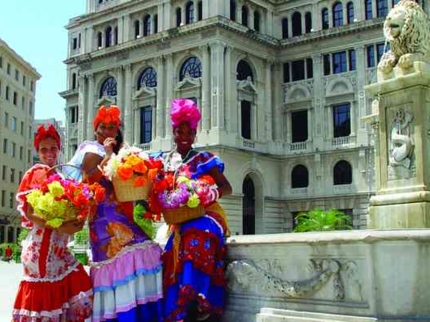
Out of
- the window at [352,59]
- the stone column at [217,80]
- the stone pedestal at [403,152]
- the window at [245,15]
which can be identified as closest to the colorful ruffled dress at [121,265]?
the stone pedestal at [403,152]

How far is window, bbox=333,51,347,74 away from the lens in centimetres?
4666

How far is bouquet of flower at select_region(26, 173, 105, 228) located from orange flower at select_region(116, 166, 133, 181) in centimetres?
32

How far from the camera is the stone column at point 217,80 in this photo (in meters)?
43.3

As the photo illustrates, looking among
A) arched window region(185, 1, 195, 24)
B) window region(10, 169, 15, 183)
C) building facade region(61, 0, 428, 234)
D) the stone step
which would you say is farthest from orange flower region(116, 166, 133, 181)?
window region(10, 169, 15, 183)

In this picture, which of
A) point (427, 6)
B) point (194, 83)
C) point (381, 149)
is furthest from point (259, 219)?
point (381, 149)

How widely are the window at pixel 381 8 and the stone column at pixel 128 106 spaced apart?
→ 63.8 feet

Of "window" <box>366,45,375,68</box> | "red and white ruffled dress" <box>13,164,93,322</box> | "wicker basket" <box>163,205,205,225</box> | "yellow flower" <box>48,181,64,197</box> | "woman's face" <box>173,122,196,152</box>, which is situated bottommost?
"red and white ruffled dress" <box>13,164,93,322</box>

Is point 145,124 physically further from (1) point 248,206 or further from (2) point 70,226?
(2) point 70,226

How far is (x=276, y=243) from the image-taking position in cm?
608

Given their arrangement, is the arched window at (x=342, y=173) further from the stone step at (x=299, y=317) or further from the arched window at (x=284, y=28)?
the stone step at (x=299, y=317)

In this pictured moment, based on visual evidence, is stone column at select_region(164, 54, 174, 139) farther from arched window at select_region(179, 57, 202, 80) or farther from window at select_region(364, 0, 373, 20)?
window at select_region(364, 0, 373, 20)

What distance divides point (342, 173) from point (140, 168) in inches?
1633

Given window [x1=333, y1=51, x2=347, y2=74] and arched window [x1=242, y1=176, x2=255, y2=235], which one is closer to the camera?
arched window [x1=242, y1=176, x2=255, y2=235]

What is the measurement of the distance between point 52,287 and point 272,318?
2.13 meters
